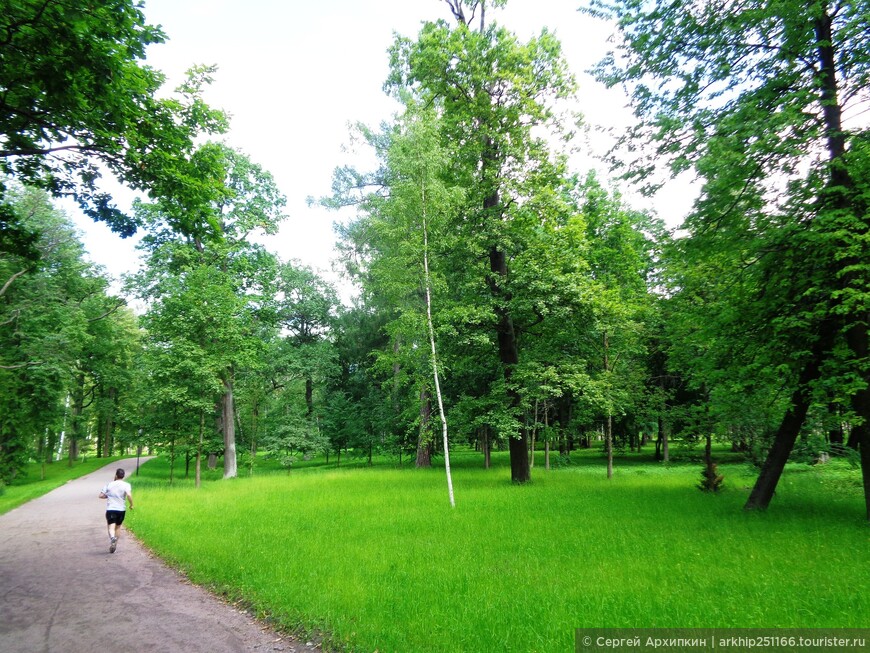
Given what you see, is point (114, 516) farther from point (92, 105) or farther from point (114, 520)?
point (92, 105)

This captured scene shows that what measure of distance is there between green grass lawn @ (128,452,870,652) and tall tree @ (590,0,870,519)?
10.0 ft

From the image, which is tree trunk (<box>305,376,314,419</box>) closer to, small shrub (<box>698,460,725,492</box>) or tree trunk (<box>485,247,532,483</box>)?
tree trunk (<box>485,247,532,483</box>)

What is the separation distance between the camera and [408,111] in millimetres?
15992

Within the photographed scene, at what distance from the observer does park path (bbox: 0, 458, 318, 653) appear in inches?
193

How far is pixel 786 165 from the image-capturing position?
31.7 ft

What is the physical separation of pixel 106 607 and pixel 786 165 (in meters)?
13.9

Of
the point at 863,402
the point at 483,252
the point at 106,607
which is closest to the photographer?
the point at 106,607

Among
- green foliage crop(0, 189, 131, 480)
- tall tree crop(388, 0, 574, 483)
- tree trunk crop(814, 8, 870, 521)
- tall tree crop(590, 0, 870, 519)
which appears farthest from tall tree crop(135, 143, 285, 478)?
tree trunk crop(814, 8, 870, 521)

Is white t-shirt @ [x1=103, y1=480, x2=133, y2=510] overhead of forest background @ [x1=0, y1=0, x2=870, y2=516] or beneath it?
beneath

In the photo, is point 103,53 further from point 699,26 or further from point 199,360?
point 199,360

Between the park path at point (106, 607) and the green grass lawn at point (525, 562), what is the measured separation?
43cm

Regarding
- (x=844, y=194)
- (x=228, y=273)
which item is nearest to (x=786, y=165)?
(x=844, y=194)

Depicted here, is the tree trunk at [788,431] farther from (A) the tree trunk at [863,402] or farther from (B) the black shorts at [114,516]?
(B) the black shorts at [114,516]

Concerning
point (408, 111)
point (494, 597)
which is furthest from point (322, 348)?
point (494, 597)
